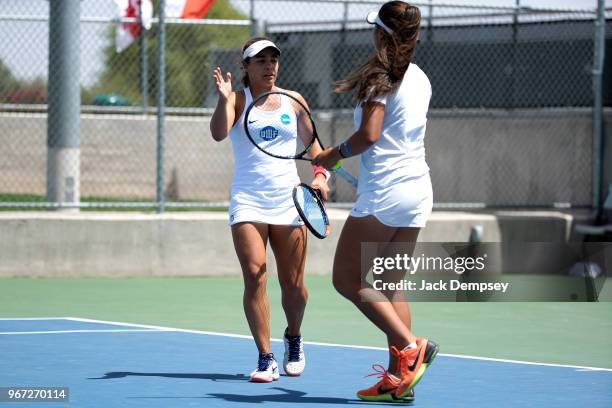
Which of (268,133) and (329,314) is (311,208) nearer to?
(268,133)

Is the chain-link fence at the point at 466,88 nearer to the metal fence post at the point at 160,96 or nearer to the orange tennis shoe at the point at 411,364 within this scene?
the metal fence post at the point at 160,96

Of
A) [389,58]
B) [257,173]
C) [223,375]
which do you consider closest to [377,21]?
[389,58]

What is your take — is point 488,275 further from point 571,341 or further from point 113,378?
point 113,378

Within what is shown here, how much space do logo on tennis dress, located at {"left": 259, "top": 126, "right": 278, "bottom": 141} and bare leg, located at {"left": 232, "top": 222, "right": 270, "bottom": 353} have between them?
53 cm

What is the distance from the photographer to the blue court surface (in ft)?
23.2

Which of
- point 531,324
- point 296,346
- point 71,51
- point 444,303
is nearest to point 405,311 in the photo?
point 296,346

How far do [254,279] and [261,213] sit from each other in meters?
0.41

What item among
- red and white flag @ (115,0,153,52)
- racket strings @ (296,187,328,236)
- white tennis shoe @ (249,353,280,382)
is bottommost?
white tennis shoe @ (249,353,280,382)

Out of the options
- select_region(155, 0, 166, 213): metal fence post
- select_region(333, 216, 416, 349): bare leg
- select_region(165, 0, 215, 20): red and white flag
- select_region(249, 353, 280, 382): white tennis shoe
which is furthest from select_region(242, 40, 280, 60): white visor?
select_region(165, 0, 215, 20): red and white flag

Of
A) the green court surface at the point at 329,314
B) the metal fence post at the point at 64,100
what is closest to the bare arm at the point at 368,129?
the green court surface at the point at 329,314

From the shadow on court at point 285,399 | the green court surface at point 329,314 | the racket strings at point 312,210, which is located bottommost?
the shadow on court at point 285,399

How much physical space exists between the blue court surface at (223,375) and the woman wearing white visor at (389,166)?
458mm

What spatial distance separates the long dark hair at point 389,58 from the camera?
656 cm

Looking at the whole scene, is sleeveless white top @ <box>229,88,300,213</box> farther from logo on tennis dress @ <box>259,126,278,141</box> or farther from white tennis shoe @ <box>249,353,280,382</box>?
white tennis shoe @ <box>249,353,280,382</box>
